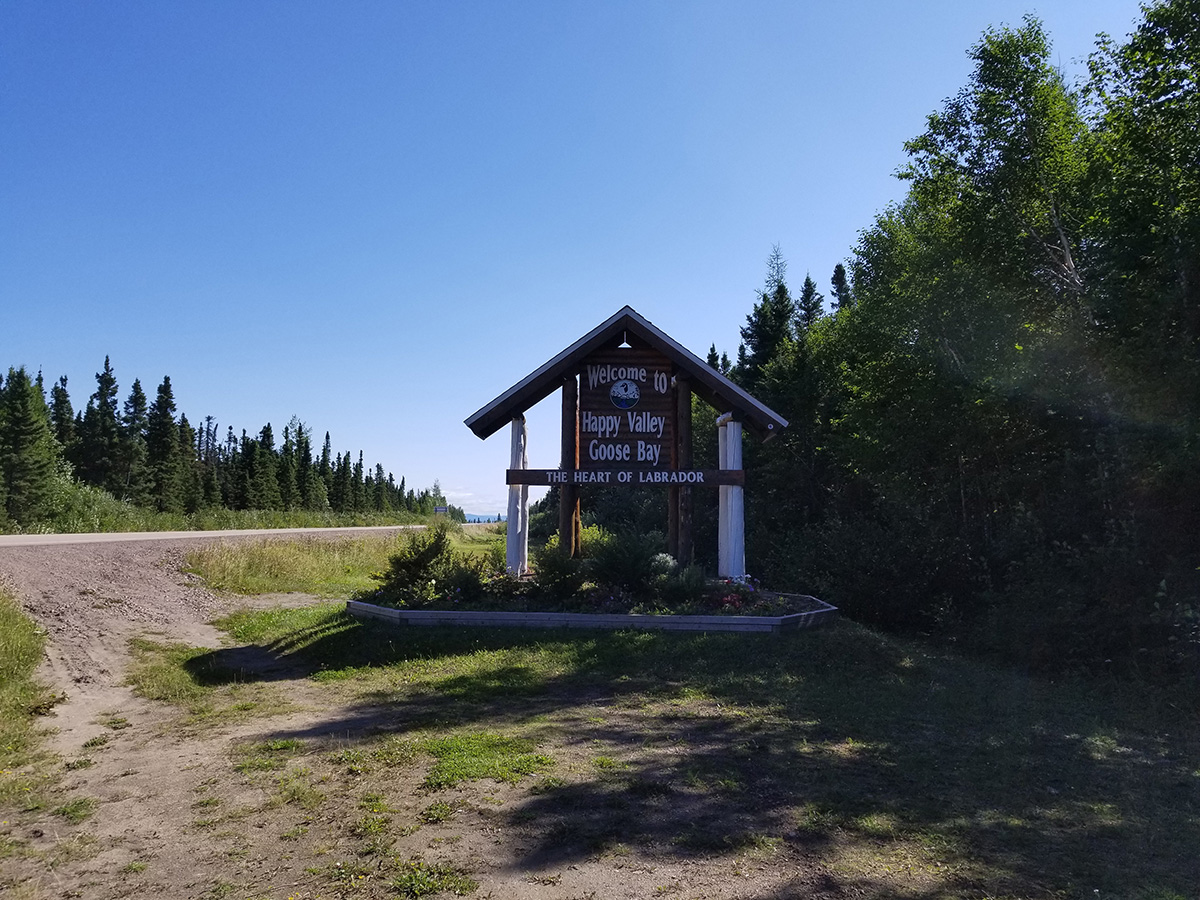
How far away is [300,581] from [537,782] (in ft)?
61.9

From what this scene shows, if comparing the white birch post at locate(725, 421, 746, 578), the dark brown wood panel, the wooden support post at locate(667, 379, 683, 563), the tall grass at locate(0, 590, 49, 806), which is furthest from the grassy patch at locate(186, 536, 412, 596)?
the white birch post at locate(725, 421, 746, 578)

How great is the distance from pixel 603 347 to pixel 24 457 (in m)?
43.8

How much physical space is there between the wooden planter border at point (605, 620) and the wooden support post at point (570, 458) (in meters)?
3.09

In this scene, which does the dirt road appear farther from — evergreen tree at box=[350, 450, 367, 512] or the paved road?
evergreen tree at box=[350, 450, 367, 512]

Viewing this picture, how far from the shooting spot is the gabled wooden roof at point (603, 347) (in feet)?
50.5

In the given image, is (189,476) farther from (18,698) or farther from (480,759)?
(480,759)

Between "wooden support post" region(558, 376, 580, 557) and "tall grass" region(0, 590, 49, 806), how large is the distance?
29.1 feet

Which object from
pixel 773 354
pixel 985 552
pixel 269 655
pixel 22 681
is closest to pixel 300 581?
pixel 269 655

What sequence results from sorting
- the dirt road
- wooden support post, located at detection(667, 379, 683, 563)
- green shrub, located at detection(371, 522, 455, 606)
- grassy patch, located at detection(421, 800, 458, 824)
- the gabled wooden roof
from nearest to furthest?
the dirt road, grassy patch, located at detection(421, 800, 458, 824), green shrub, located at detection(371, 522, 455, 606), the gabled wooden roof, wooden support post, located at detection(667, 379, 683, 563)

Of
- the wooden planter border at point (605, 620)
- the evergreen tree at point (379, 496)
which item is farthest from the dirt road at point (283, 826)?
the evergreen tree at point (379, 496)

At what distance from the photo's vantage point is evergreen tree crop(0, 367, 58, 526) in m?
42.2

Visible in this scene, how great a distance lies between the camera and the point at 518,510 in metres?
15.7

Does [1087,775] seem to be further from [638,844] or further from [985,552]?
[985,552]

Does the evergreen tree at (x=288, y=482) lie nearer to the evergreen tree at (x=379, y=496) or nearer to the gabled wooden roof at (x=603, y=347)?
the evergreen tree at (x=379, y=496)
